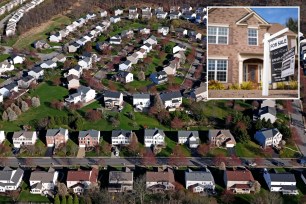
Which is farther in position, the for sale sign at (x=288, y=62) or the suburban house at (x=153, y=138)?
the suburban house at (x=153, y=138)

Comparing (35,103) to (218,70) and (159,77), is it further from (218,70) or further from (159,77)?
(218,70)

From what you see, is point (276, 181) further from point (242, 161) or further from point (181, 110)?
point (181, 110)

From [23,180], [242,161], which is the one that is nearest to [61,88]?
[23,180]

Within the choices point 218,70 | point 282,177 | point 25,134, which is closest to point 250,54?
point 218,70

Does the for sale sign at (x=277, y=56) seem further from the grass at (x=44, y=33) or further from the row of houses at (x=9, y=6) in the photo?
the row of houses at (x=9, y=6)

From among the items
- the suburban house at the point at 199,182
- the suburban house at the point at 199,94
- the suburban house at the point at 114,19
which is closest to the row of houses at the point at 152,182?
the suburban house at the point at 199,182

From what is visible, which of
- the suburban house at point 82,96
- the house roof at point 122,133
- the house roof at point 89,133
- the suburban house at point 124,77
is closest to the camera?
the house roof at point 89,133
